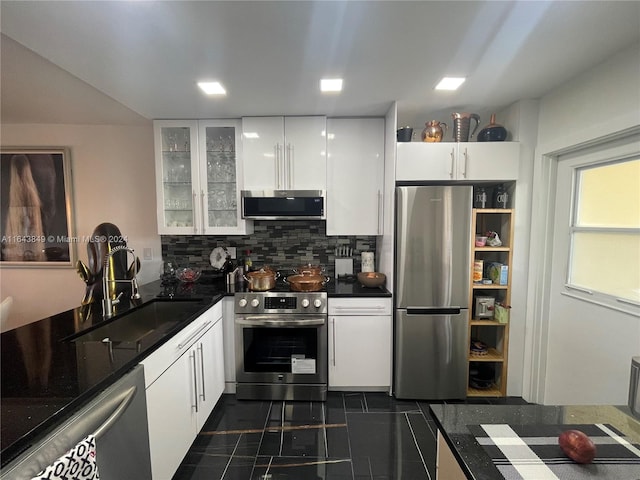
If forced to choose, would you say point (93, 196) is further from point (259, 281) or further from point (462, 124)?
point (462, 124)

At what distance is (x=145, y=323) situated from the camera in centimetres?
202

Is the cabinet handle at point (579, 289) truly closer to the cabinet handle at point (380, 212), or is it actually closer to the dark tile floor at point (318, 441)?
the dark tile floor at point (318, 441)

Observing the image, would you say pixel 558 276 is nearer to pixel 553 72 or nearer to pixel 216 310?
pixel 553 72

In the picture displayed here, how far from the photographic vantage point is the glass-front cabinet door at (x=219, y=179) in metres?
2.57

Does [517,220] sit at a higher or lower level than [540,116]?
lower

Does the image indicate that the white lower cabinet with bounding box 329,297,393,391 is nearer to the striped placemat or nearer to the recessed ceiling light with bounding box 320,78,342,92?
the striped placemat

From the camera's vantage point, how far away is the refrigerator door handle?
2242 millimetres

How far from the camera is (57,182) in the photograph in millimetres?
2773

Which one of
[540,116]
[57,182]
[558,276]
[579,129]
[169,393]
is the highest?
[540,116]

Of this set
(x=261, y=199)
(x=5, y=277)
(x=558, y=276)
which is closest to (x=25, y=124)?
(x=5, y=277)

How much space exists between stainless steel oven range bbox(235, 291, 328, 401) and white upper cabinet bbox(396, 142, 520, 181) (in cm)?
127

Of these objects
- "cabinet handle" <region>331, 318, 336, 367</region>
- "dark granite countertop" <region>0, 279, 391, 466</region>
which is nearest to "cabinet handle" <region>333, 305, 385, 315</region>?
"cabinet handle" <region>331, 318, 336, 367</region>

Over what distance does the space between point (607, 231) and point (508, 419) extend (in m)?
1.58

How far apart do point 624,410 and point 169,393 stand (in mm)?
1942
